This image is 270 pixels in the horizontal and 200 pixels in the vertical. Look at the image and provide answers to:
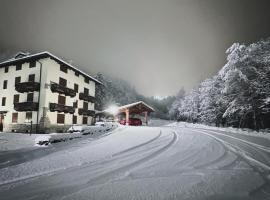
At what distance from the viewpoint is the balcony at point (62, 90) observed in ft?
92.3

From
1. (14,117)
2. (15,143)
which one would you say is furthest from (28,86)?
(15,143)

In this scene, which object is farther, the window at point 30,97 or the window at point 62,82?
the window at point 62,82

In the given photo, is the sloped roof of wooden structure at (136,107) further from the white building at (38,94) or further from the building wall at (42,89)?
the building wall at (42,89)

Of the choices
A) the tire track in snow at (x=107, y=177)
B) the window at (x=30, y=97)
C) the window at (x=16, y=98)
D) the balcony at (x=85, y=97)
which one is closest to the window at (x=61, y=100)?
the window at (x=30, y=97)

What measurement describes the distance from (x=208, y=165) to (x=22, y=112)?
2951cm

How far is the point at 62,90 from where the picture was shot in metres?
29.5

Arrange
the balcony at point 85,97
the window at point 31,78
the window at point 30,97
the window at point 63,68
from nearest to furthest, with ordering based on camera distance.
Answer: the window at point 30,97
the window at point 31,78
the window at point 63,68
the balcony at point 85,97

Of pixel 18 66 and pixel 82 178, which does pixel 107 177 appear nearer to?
pixel 82 178

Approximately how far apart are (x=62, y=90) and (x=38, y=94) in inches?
132

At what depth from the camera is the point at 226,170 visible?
6281mm

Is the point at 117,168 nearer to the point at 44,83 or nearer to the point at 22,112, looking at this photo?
the point at 44,83

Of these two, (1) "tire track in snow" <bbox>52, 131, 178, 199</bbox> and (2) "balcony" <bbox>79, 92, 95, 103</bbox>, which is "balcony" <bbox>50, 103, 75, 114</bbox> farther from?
(1) "tire track in snow" <bbox>52, 131, 178, 199</bbox>

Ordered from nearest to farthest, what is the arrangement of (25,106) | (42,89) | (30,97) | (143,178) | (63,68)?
(143,178) < (25,106) < (42,89) < (30,97) < (63,68)

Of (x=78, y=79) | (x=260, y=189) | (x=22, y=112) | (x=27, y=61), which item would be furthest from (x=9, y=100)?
(x=260, y=189)
